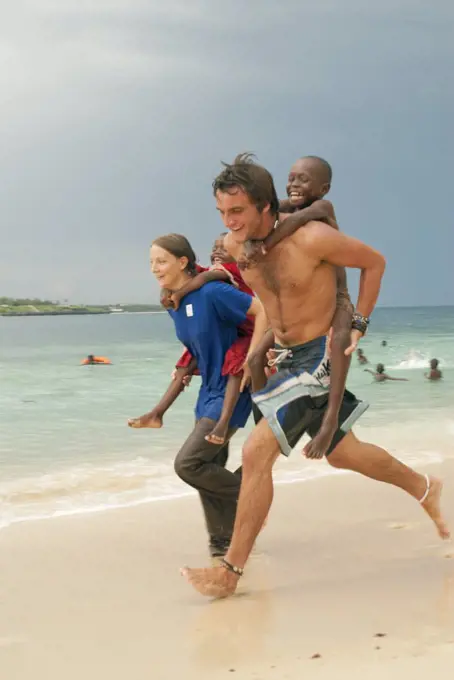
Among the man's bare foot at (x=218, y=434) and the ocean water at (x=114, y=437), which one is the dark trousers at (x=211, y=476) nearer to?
the man's bare foot at (x=218, y=434)

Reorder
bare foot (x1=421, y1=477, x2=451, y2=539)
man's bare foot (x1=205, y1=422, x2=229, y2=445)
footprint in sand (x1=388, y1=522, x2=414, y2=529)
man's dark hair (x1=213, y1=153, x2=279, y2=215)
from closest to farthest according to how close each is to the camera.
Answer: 1. man's dark hair (x1=213, y1=153, x2=279, y2=215)
2. man's bare foot (x1=205, y1=422, x2=229, y2=445)
3. bare foot (x1=421, y1=477, x2=451, y2=539)
4. footprint in sand (x1=388, y1=522, x2=414, y2=529)

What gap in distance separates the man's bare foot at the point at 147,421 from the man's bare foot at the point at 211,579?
92cm

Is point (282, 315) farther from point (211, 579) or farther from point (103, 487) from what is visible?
point (103, 487)

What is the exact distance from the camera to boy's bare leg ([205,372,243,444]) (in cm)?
448

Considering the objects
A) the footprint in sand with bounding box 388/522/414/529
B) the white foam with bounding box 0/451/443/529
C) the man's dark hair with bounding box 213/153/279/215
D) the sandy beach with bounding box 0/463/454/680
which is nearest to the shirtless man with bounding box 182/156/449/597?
the man's dark hair with bounding box 213/153/279/215

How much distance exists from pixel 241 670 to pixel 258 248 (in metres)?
1.70

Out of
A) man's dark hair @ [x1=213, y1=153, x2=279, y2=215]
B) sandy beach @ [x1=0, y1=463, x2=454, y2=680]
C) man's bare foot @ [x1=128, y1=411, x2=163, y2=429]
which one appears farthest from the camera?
man's bare foot @ [x1=128, y1=411, x2=163, y2=429]

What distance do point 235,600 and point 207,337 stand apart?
1248 millimetres

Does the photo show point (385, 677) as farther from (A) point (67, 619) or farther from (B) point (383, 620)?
(A) point (67, 619)

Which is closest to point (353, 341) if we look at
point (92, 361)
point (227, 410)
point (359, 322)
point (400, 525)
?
point (359, 322)

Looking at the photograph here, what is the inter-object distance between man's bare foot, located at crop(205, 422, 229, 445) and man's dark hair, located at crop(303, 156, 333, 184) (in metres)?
1.25

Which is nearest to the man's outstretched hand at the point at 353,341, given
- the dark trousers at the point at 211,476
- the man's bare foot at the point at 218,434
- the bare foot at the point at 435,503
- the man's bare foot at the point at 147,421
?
the dark trousers at the point at 211,476

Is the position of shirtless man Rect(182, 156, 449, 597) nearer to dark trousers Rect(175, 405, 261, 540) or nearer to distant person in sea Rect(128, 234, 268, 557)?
dark trousers Rect(175, 405, 261, 540)

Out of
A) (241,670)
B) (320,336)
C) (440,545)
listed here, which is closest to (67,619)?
(241,670)
